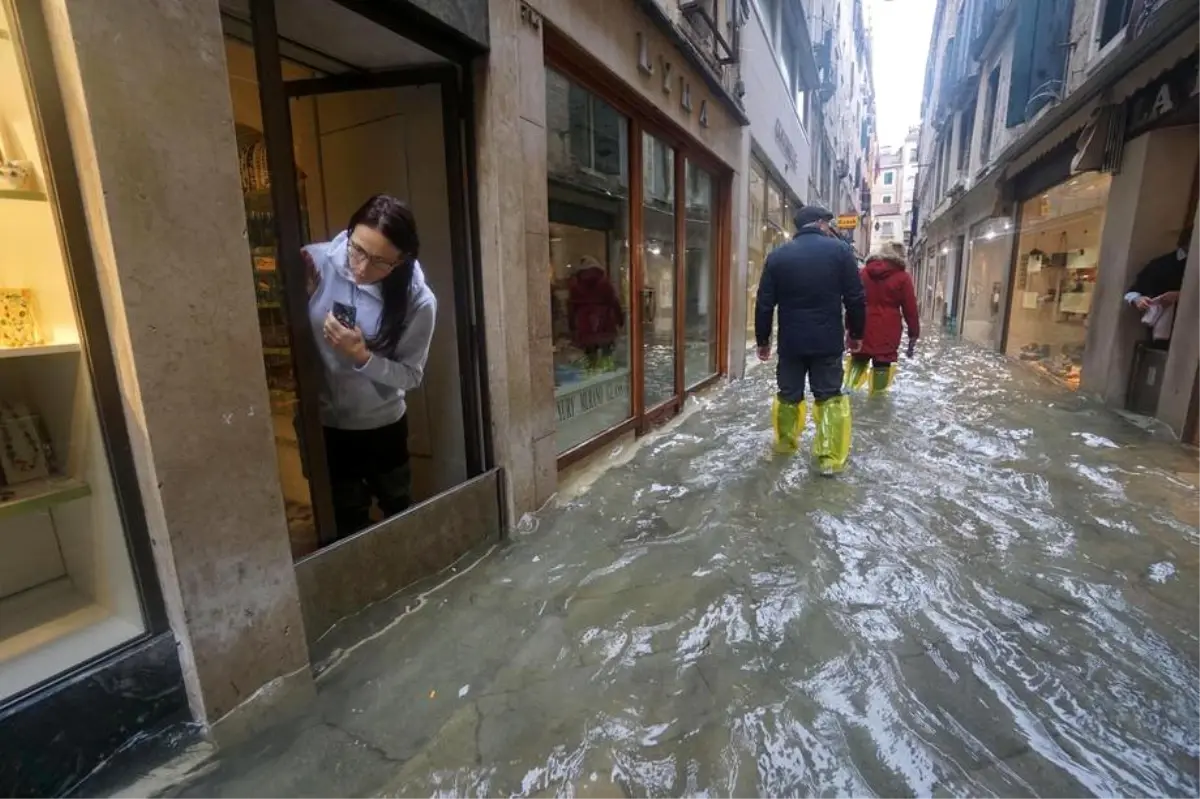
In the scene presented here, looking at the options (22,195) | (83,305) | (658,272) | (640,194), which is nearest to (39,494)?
(83,305)

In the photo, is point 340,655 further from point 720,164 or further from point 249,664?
point 720,164

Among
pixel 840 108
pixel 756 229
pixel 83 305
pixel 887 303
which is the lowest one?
pixel 887 303

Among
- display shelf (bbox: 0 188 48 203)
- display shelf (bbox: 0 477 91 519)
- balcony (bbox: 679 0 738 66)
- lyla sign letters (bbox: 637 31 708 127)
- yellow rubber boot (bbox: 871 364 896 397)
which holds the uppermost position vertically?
balcony (bbox: 679 0 738 66)

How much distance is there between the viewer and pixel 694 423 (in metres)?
6.08

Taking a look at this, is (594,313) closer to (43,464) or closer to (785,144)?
(43,464)

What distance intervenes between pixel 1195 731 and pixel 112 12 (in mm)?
3871

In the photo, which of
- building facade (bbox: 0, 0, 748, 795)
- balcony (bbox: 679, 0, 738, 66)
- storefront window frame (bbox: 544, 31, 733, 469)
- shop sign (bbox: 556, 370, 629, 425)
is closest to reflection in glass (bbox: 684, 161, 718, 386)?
storefront window frame (bbox: 544, 31, 733, 469)

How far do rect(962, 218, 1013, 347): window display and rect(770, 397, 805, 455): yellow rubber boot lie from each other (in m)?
9.44

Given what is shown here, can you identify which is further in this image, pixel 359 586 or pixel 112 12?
pixel 359 586

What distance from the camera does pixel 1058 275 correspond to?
9.00m

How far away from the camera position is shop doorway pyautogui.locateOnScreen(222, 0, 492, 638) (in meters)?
2.36

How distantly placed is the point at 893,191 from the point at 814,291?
7036 cm

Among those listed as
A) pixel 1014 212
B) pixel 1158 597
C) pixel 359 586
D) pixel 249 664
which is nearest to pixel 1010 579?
pixel 1158 597

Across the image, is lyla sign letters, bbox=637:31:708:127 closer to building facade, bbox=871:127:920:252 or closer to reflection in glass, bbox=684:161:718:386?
reflection in glass, bbox=684:161:718:386
